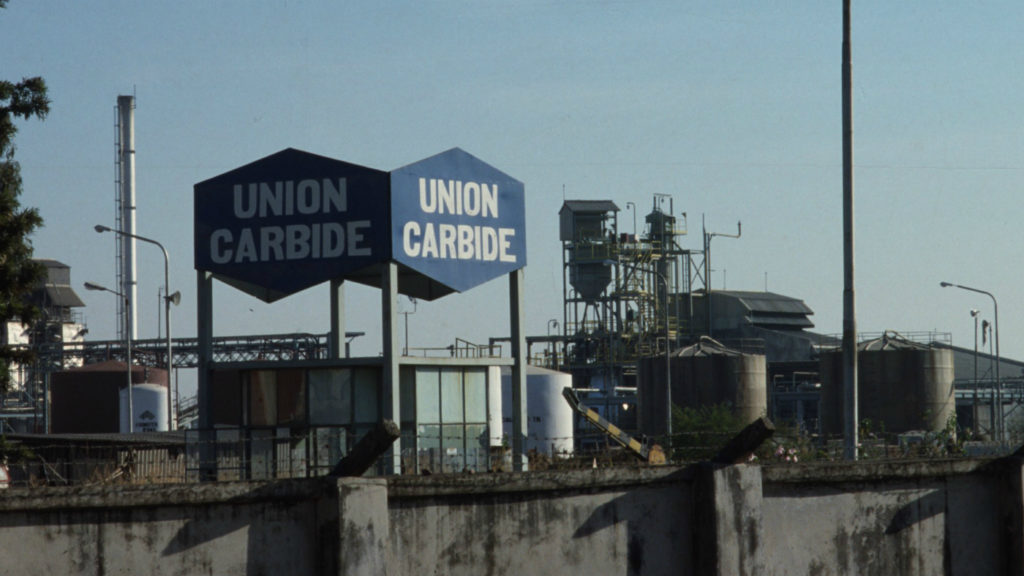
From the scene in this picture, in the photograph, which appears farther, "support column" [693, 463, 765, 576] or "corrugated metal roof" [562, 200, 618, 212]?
"corrugated metal roof" [562, 200, 618, 212]

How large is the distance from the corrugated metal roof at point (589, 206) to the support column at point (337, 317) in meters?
51.2

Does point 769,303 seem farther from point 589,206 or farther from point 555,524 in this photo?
point 555,524

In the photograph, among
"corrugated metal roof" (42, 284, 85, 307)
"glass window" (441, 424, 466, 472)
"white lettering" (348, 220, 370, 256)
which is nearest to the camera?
"white lettering" (348, 220, 370, 256)

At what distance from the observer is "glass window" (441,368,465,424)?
29.1m

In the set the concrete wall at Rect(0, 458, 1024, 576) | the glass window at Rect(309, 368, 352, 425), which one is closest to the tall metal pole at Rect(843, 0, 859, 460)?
the concrete wall at Rect(0, 458, 1024, 576)

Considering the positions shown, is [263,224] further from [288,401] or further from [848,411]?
[848,411]

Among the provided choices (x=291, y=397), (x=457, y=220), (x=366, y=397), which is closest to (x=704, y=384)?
(x=457, y=220)

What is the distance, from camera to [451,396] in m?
29.3

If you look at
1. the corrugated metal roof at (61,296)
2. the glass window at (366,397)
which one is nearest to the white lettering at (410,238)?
the glass window at (366,397)

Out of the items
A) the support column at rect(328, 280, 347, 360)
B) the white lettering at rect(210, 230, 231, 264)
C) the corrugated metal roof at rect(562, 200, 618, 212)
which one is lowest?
the support column at rect(328, 280, 347, 360)

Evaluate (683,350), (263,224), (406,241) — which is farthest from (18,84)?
(683,350)

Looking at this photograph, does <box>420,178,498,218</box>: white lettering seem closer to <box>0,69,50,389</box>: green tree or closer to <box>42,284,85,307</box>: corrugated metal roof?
<box>0,69,50,389</box>: green tree

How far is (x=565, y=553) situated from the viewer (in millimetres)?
12828

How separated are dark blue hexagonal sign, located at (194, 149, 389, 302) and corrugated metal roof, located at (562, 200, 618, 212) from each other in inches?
2083
